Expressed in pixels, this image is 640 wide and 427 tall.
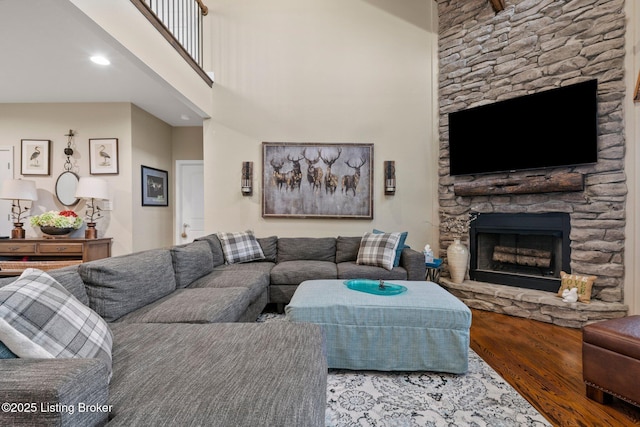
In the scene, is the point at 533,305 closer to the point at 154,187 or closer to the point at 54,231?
the point at 154,187

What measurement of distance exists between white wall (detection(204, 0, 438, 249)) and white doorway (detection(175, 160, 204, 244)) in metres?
0.92

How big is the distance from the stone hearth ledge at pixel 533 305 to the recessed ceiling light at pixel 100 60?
4355mm

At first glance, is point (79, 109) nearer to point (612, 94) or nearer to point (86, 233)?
point (86, 233)

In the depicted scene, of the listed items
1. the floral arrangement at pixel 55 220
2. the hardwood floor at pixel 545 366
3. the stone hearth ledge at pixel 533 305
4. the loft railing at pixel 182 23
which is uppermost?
the loft railing at pixel 182 23

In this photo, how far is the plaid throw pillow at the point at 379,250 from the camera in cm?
322

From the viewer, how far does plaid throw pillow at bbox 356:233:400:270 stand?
3223mm

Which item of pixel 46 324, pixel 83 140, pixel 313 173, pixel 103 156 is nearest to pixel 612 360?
pixel 46 324

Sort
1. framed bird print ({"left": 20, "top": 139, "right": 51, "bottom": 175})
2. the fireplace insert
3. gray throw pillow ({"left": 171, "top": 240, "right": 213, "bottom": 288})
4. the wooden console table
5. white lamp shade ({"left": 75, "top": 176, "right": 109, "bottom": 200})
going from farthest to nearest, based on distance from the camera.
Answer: framed bird print ({"left": 20, "top": 139, "right": 51, "bottom": 175}), white lamp shade ({"left": 75, "top": 176, "right": 109, "bottom": 200}), the wooden console table, the fireplace insert, gray throw pillow ({"left": 171, "top": 240, "right": 213, "bottom": 288})

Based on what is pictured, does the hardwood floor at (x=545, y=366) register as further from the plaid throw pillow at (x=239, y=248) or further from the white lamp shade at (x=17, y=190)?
the white lamp shade at (x=17, y=190)

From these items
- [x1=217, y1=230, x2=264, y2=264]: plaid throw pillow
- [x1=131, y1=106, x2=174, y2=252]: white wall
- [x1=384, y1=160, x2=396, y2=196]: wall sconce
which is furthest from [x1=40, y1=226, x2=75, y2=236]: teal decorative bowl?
[x1=384, y1=160, x2=396, y2=196]: wall sconce

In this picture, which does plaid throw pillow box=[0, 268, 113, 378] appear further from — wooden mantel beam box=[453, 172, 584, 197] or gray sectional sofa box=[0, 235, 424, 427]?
wooden mantel beam box=[453, 172, 584, 197]

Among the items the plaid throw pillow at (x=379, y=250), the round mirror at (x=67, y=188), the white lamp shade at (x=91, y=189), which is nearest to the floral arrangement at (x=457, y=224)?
the plaid throw pillow at (x=379, y=250)

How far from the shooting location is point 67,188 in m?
3.92

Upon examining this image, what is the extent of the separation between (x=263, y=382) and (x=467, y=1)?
4.72 metres
